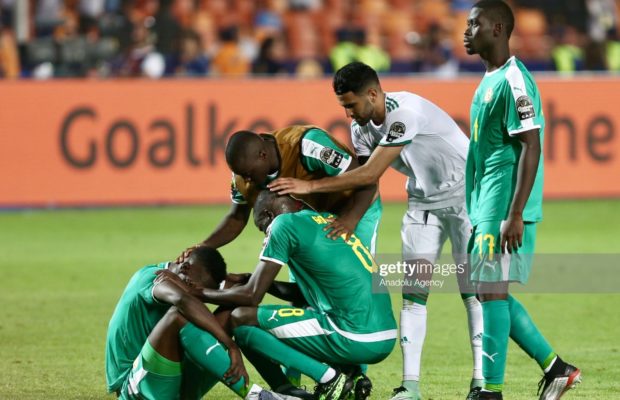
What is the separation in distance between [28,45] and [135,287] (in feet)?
38.7

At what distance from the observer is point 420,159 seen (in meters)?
7.11

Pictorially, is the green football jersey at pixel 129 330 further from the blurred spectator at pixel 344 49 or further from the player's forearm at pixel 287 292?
the blurred spectator at pixel 344 49

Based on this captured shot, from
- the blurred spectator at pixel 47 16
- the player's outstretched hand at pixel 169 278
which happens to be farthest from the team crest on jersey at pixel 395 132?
the blurred spectator at pixel 47 16

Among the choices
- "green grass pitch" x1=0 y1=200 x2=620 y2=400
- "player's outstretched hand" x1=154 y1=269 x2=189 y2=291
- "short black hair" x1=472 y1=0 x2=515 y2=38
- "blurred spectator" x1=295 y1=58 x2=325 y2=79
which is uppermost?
"short black hair" x1=472 y1=0 x2=515 y2=38

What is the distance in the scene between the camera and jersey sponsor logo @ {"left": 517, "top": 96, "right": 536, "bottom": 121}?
20.1ft

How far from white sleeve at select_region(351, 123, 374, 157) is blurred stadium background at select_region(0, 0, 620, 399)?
70.5 inches

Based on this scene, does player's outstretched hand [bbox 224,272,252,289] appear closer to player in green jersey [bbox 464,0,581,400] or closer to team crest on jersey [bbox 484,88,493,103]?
player in green jersey [bbox 464,0,581,400]

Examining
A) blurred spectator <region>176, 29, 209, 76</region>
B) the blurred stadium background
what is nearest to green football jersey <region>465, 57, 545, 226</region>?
the blurred stadium background

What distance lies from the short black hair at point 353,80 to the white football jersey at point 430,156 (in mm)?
384

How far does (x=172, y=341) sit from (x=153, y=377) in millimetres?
216

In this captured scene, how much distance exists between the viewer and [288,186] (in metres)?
6.44

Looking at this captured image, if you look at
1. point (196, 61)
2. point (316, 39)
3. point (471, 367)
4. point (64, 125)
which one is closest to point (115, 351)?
point (471, 367)

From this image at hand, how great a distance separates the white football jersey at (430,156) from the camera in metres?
7.02

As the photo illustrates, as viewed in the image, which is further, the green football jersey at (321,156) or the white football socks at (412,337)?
the green football jersey at (321,156)
